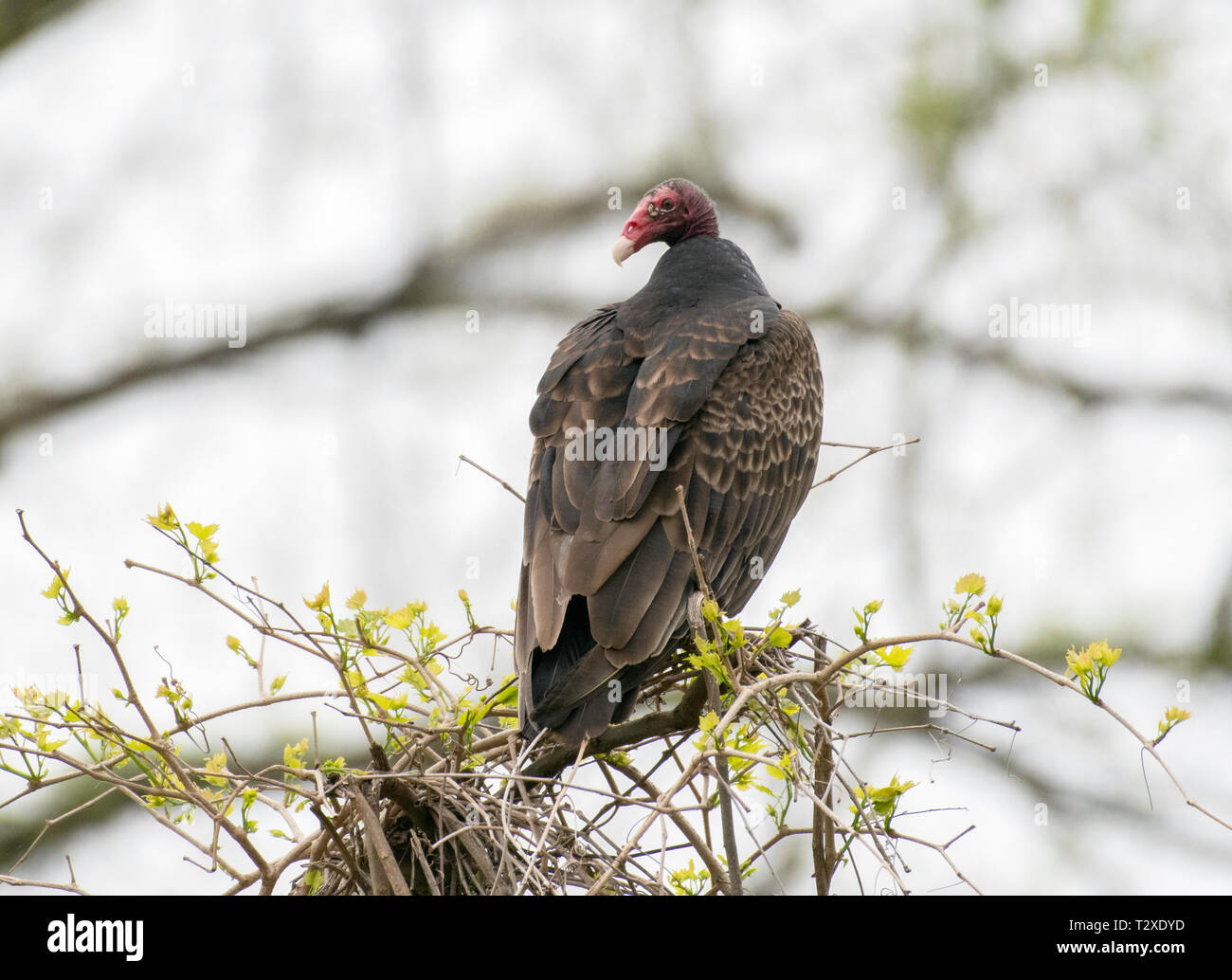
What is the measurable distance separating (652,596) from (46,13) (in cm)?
704

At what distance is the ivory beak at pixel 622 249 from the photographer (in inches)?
222

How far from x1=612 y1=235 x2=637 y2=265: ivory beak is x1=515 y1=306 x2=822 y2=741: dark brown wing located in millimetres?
385

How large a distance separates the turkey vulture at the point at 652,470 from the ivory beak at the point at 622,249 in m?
0.02

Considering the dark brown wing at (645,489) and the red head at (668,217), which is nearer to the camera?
the dark brown wing at (645,489)

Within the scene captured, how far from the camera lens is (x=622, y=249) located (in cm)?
571

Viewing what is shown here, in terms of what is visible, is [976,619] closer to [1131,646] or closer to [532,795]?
[532,795]

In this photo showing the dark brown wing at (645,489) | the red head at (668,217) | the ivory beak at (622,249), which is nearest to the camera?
the dark brown wing at (645,489)

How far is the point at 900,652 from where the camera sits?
9.55ft

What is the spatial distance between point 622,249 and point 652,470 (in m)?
1.69

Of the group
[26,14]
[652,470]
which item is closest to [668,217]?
[652,470]

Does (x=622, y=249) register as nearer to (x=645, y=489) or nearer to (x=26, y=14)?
(x=645, y=489)

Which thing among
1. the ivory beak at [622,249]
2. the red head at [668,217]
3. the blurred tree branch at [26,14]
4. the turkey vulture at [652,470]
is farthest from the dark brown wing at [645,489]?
the blurred tree branch at [26,14]

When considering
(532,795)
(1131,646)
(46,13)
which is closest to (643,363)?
(532,795)

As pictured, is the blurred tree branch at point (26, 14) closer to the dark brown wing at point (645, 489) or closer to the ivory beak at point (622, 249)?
the ivory beak at point (622, 249)
